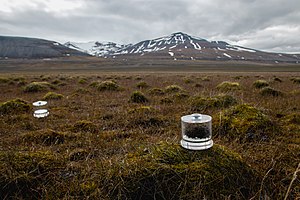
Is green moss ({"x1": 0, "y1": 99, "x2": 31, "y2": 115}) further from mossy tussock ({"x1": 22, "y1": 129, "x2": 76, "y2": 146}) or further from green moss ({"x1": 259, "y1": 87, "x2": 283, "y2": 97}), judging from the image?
green moss ({"x1": 259, "y1": 87, "x2": 283, "y2": 97})

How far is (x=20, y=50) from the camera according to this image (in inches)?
7333

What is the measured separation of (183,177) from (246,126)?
2.69 metres

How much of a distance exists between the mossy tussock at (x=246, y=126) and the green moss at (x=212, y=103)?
2.06m

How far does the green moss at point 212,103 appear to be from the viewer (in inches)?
291

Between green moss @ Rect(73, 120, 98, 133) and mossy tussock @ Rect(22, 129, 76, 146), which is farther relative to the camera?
green moss @ Rect(73, 120, 98, 133)

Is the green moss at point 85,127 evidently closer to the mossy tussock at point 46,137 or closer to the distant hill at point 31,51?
the mossy tussock at point 46,137

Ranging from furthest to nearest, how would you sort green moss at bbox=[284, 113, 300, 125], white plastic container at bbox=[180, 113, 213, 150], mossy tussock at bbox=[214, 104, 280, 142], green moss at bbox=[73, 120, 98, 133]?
green moss at bbox=[284, 113, 300, 125], green moss at bbox=[73, 120, 98, 133], mossy tussock at bbox=[214, 104, 280, 142], white plastic container at bbox=[180, 113, 213, 150]

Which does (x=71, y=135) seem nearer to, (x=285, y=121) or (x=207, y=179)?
(x=207, y=179)

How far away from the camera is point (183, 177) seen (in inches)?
97.0

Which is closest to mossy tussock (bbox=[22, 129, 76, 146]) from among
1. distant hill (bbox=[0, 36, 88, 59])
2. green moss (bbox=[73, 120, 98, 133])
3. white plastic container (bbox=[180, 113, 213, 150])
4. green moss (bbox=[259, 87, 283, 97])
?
green moss (bbox=[73, 120, 98, 133])

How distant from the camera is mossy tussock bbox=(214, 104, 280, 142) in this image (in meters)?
4.43

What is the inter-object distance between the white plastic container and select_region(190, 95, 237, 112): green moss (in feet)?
15.2

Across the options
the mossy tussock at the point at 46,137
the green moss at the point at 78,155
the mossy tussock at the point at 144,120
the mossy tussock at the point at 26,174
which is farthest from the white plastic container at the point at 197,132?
the mossy tussock at the point at 144,120

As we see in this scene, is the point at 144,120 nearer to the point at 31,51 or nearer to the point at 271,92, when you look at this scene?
the point at 271,92
